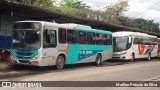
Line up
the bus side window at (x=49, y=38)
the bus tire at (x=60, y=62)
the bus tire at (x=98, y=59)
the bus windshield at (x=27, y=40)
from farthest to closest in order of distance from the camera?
the bus tire at (x=98, y=59), the bus tire at (x=60, y=62), the bus side window at (x=49, y=38), the bus windshield at (x=27, y=40)

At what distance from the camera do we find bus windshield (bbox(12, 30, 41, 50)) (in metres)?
17.8

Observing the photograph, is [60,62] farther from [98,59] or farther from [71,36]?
[98,59]

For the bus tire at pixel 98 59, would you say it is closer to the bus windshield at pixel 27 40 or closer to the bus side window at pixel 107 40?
the bus side window at pixel 107 40

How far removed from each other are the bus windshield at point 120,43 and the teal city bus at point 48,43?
8127mm

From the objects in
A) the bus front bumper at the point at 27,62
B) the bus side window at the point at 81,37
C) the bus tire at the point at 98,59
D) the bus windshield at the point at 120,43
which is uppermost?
the bus side window at the point at 81,37

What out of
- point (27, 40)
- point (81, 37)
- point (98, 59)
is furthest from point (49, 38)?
point (98, 59)

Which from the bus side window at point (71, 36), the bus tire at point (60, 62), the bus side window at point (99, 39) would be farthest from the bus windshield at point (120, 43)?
the bus tire at point (60, 62)

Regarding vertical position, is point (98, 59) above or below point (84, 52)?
below

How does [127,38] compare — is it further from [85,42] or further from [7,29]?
[7,29]

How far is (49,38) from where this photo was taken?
18.4 m

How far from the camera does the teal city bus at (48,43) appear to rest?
17.8 m

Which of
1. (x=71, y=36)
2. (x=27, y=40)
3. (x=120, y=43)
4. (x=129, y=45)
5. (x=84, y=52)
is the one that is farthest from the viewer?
(x=129, y=45)

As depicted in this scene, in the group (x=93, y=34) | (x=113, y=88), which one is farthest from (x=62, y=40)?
(x=113, y=88)

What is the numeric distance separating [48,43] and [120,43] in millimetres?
13507
